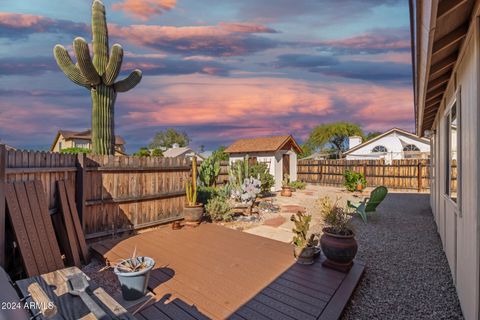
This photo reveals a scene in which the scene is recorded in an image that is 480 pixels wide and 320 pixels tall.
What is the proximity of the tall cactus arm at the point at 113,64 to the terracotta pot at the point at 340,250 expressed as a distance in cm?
741

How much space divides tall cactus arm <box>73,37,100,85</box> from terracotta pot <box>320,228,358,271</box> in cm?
742

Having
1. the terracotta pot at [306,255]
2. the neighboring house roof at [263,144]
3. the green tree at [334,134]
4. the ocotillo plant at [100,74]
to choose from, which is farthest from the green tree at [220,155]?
the green tree at [334,134]

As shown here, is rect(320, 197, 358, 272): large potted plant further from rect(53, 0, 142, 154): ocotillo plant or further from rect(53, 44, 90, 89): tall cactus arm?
rect(53, 44, 90, 89): tall cactus arm

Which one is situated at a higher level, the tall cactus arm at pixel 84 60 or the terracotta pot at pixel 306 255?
the tall cactus arm at pixel 84 60

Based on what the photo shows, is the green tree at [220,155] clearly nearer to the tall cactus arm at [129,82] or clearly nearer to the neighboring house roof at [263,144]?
the neighboring house roof at [263,144]

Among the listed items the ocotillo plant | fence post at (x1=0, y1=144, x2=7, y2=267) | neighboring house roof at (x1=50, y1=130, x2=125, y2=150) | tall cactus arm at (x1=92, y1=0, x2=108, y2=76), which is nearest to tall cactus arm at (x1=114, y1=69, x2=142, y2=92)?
the ocotillo plant

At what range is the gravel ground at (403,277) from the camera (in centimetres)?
292

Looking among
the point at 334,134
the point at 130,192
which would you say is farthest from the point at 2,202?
the point at 334,134

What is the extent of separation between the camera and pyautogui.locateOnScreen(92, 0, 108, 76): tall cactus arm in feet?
24.5

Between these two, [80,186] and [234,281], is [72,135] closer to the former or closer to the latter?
[80,186]

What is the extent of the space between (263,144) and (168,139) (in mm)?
42026

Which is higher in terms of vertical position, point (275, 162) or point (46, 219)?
point (275, 162)

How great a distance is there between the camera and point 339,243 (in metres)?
3.56

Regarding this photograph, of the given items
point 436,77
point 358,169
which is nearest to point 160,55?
point 436,77
